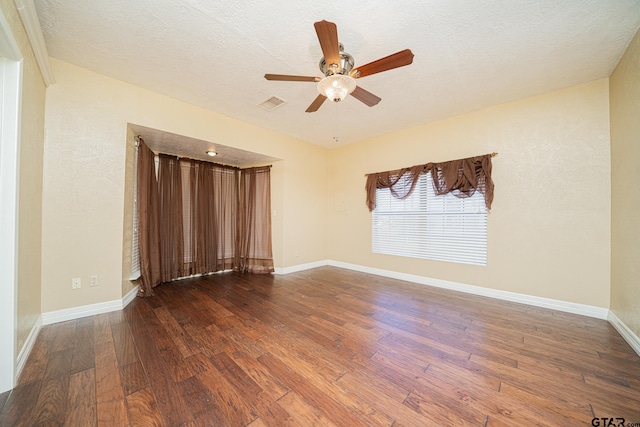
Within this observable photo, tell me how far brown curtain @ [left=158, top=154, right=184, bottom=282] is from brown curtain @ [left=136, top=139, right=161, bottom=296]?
0.54 ft

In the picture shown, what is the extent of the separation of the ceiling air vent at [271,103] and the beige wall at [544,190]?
8.02 feet

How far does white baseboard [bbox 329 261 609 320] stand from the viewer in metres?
2.44

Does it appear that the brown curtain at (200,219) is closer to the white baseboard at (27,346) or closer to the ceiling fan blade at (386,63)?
the white baseboard at (27,346)

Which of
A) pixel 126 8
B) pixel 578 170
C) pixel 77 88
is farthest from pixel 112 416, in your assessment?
pixel 578 170

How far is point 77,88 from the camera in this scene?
2291mm

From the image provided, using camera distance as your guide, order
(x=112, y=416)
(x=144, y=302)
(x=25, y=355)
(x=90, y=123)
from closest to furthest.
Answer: (x=112, y=416), (x=25, y=355), (x=90, y=123), (x=144, y=302)

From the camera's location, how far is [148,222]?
10.3 ft

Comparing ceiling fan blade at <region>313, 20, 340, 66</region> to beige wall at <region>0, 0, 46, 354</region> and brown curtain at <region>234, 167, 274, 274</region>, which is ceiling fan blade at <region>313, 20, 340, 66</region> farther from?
brown curtain at <region>234, 167, 274, 274</region>

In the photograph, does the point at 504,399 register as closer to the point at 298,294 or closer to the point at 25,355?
the point at 298,294

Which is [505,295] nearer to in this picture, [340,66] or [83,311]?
[340,66]

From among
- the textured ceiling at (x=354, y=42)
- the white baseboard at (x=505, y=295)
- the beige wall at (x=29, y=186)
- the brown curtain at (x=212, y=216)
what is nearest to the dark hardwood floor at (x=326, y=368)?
the white baseboard at (x=505, y=295)

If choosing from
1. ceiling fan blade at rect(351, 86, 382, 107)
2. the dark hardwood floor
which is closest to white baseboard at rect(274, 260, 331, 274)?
the dark hardwood floor

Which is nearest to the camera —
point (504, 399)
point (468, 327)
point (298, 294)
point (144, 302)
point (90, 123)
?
point (504, 399)

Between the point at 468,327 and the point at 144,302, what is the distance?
379cm
